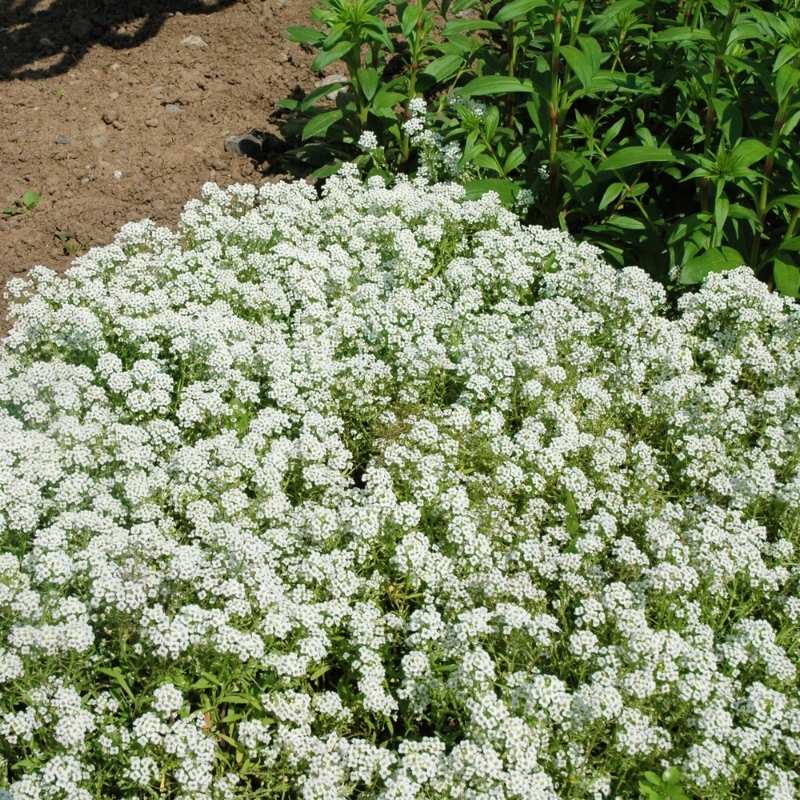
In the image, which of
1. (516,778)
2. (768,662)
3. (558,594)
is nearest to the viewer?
(516,778)

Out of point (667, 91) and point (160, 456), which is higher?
point (667, 91)

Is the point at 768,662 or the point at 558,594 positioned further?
the point at 558,594

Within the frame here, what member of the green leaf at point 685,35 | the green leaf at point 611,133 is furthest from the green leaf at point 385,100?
the green leaf at point 685,35

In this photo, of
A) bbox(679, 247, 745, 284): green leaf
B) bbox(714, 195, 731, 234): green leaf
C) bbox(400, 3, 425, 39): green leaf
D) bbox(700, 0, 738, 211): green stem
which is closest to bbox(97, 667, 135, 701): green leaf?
bbox(679, 247, 745, 284): green leaf

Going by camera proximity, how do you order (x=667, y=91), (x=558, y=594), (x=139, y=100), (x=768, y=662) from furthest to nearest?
(x=139, y=100) < (x=667, y=91) < (x=558, y=594) < (x=768, y=662)

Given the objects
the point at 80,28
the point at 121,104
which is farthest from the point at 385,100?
the point at 80,28

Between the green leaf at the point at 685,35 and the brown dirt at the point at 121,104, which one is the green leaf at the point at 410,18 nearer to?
the brown dirt at the point at 121,104

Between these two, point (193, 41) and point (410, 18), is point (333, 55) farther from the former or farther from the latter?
point (193, 41)

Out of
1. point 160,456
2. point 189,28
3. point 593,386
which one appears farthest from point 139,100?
point 593,386

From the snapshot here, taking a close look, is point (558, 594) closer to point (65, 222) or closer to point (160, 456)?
point (160, 456)
